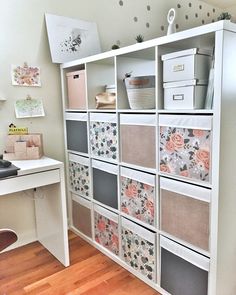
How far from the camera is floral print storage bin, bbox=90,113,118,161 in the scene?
6.63 ft

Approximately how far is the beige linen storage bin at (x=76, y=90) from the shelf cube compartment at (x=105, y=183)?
0.52 meters

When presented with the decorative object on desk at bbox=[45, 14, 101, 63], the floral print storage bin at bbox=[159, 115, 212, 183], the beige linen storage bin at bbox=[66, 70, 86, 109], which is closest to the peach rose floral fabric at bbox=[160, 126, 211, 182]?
the floral print storage bin at bbox=[159, 115, 212, 183]

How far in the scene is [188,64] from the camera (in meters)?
1.47

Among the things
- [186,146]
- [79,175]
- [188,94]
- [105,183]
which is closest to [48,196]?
[79,175]

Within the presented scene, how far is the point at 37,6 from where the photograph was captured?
2.35 meters

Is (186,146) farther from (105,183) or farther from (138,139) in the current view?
(105,183)

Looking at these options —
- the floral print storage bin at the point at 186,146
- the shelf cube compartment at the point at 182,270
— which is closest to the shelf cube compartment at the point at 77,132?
the floral print storage bin at the point at 186,146

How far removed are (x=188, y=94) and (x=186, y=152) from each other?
0.31m

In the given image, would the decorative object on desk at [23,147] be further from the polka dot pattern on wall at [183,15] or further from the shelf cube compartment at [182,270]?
the polka dot pattern on wall at [183,15]

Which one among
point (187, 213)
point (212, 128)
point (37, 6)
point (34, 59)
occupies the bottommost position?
point (187, 213)

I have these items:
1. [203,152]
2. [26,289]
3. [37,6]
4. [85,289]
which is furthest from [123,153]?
[37,6]

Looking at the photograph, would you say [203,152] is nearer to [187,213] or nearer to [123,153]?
[187,213]

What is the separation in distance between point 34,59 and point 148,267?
1.90 metres

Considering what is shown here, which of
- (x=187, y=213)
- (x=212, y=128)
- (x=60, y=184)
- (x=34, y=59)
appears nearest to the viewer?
(x=212, y=128)
